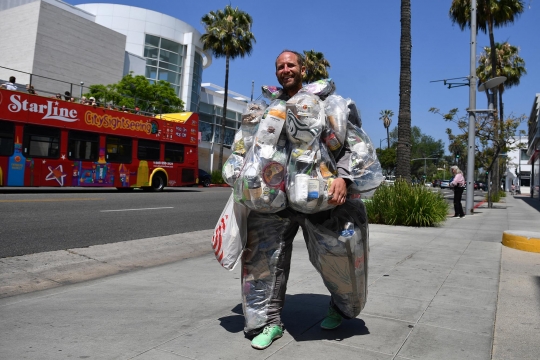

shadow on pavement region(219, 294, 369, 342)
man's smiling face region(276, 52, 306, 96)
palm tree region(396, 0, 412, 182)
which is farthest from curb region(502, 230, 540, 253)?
man's smiling face region(276, 52, 306, 96)

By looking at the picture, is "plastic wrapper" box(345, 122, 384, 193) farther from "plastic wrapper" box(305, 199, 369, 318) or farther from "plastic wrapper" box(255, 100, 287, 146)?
"plastic wrapper" box(255, 100, 287, 146)

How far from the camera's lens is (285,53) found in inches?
120

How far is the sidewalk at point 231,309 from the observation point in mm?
2951

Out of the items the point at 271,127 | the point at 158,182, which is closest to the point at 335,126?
the point at 271,127

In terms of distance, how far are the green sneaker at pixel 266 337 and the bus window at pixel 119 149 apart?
16749 mm

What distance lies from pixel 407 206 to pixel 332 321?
7.73 meters

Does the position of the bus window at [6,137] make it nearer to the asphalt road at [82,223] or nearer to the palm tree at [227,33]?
the asphalt road at [82,223]

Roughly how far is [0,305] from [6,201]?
8728 mm

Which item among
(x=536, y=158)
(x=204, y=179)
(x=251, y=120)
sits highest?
(x=536, y=158)

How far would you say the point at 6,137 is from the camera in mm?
15047

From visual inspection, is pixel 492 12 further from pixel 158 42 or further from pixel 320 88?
pixel 158 42

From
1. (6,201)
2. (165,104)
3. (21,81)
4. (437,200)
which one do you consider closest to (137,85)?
(165,104)

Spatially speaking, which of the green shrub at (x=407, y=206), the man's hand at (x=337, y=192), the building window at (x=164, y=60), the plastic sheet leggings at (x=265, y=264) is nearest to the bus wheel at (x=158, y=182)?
the green shrub at (x=407, y=206)

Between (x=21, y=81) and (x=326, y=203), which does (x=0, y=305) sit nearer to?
(x=326, y=203)
